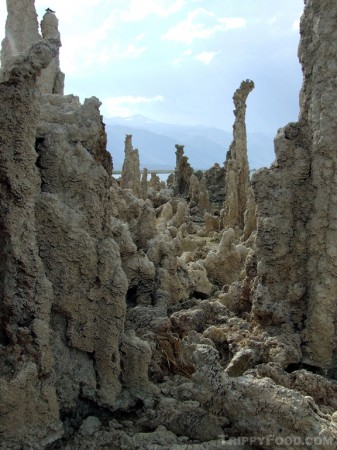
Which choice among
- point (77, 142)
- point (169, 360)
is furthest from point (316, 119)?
point (169, 360)

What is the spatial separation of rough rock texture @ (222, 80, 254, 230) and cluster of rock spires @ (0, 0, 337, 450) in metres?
8.90

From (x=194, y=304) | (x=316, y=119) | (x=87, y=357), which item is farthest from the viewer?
(x=194, y=304)

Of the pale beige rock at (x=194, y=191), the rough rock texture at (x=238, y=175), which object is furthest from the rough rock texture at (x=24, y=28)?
the pale beige rock at (x=194, y=191)

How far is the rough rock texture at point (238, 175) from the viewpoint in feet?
46.1

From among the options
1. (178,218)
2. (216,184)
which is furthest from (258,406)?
(216,184)

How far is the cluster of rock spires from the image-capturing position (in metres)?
3.09

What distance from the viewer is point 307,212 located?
4.29 metres

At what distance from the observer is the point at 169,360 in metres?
4.30

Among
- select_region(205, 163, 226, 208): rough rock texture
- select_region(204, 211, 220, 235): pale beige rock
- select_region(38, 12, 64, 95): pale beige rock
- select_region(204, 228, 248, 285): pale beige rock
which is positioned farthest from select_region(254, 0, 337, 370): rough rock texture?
select_region(205, 163, 226, 208): rough rock texture

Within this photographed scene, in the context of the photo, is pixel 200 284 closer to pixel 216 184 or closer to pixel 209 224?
pixel 209 224

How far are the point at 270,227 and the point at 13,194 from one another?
2265 mm

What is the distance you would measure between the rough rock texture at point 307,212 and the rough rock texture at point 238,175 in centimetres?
926

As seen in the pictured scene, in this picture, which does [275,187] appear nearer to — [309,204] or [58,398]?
[309,204]

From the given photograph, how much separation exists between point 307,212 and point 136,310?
6.23 feet
